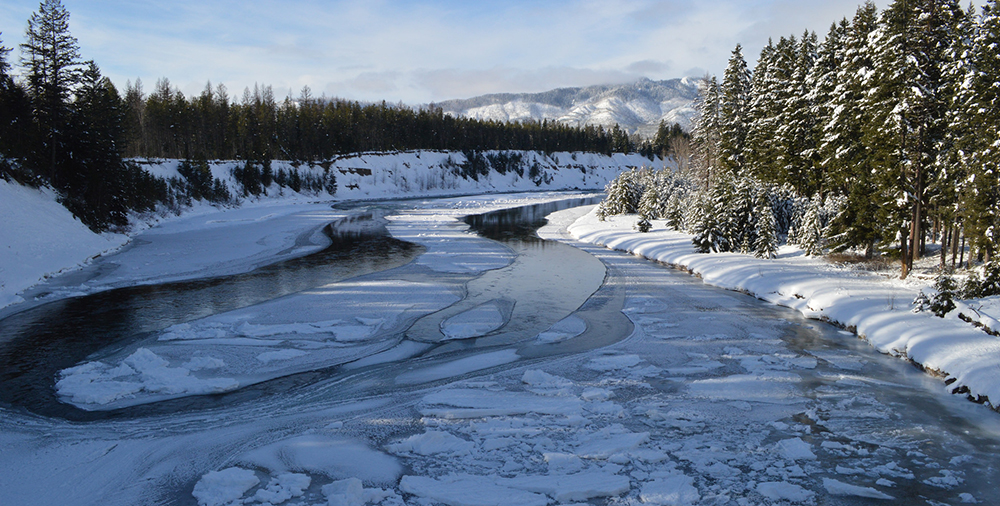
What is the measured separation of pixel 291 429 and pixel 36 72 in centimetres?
3549

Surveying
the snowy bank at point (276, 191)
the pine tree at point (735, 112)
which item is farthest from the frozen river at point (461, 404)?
the pine tree at point (735, 112)

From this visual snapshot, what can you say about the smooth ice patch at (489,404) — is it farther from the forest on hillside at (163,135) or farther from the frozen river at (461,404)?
the forest on hillside at (163,135)

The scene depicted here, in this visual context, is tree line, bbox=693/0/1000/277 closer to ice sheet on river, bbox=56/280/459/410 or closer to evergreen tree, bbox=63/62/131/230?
ice sheet on river, bbox=56/280/459/410

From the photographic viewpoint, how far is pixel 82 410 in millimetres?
9195

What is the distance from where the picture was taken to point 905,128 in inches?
745

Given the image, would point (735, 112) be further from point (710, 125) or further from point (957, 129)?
point (957, 129)

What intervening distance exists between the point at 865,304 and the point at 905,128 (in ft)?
25.5

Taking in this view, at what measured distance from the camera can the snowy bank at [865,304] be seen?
10.7m

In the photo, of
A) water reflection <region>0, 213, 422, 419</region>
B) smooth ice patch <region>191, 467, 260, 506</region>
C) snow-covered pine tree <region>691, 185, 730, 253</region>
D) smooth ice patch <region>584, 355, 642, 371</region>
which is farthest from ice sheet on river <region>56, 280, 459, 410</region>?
snow-covered pine tree <region>691, 185, 730, 253</region>

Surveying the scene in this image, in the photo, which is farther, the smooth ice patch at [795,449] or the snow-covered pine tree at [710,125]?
the snow-covered pine tree at [710,125]

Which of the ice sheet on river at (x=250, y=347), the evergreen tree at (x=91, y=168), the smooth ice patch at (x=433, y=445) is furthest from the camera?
the evergreen tree at (x=91, y=168)

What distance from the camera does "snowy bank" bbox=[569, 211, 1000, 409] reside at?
34.9 ft

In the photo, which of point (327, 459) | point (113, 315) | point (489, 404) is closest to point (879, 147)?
point (489, 404)

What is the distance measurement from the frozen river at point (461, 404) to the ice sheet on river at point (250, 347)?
71mm
